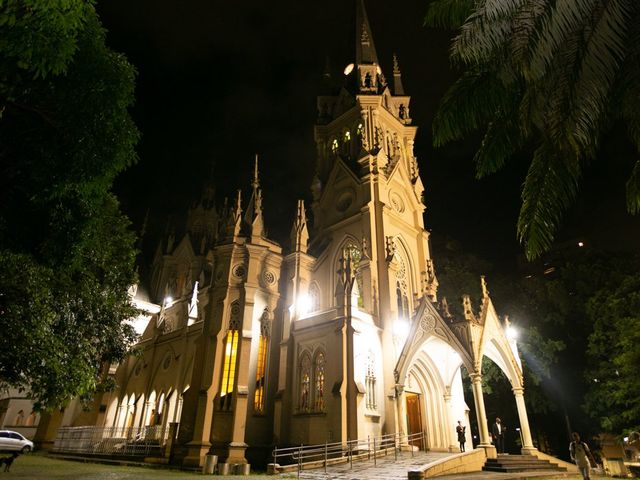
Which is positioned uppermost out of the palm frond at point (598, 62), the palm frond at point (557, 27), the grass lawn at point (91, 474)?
the palm frond at point (557, 27)

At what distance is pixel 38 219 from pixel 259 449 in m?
16.9

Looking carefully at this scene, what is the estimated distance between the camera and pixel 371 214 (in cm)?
2777

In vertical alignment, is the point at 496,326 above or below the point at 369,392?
above

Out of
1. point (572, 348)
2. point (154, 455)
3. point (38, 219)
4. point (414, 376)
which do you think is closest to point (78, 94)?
point (38, 219)

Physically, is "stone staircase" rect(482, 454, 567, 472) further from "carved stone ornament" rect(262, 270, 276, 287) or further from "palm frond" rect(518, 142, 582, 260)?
"carved stone ornament" rect(262, 270, 276, 287)

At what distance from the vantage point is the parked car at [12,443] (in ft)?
93.2

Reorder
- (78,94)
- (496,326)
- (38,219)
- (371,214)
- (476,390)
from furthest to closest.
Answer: (371,214)
(496,326)
(476,390)
(38,219)
(78,94)

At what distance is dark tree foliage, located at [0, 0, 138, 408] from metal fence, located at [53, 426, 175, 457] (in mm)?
12208

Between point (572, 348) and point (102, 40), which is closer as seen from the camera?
point (102, 40)

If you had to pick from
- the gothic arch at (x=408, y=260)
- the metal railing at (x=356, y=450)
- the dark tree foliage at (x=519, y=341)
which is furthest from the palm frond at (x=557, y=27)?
the dark tree foliage at (x=519, y=341)

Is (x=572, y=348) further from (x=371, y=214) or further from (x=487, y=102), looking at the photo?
(x=487, y=102)

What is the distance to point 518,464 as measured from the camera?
54.4ft

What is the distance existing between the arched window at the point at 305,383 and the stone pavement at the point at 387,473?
5.42 meters

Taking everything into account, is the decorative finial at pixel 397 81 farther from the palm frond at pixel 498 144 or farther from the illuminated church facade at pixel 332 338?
the palm frond at pixel 498 144
